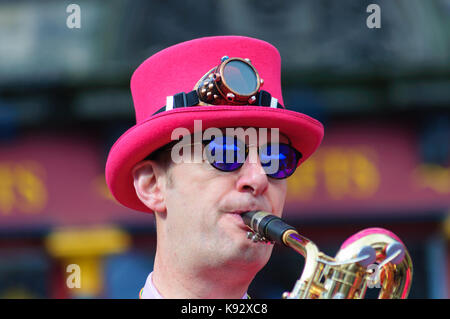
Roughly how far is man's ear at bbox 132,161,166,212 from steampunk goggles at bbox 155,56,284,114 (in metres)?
0.28

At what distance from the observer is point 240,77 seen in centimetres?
300

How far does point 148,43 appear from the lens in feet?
30.8

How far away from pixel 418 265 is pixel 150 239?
3.61 meters

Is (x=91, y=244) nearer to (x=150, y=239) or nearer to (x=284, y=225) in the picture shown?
(x=150, y=239)

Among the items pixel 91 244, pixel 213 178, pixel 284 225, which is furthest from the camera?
pixel 91 244

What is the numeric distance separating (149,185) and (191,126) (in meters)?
0.41

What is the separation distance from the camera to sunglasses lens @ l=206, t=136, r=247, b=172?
9.46 feet

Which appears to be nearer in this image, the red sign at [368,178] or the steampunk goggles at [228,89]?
the steampunk goggles at [228,89]

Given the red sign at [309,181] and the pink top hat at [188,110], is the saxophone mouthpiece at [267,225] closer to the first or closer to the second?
the pink top hat at [188,110]

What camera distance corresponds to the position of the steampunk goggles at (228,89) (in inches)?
115

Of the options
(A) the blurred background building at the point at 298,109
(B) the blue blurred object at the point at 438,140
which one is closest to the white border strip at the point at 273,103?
(A) the blurred background building at the point at 298,109

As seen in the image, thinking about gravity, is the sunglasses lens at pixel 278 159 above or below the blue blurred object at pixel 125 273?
above

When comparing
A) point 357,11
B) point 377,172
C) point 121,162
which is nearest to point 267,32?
point 357,11

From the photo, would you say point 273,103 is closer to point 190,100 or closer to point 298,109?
point 190,100
